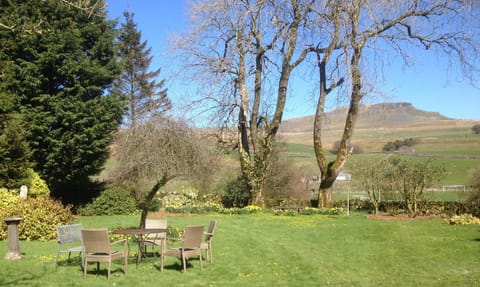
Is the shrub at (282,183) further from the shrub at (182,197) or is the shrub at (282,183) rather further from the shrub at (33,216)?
the shrub at (33,216)

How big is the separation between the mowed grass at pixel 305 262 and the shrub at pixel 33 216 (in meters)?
0.83

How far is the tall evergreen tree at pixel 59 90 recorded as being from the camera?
20703 millimetres

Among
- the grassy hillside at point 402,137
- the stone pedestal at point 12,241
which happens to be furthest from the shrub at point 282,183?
the stone pedestal at point 12,241

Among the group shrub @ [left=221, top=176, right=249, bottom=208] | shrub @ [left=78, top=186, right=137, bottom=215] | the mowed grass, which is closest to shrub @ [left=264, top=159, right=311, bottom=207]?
shrub @ [left=221, top=176, right=249, bottom=208]

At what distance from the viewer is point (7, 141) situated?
18516mm

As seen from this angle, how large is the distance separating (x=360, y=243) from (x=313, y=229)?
3.51 meters

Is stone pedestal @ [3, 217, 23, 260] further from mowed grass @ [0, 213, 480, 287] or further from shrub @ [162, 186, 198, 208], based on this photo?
shrub @ [162, 186, 198, 208]

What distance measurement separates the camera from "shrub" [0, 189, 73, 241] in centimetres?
1409

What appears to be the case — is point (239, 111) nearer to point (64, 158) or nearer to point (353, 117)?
point (353, 117)

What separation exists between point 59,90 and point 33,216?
32.2 ft

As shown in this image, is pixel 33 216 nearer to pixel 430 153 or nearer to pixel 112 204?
pixel 112 204

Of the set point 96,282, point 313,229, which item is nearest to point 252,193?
point 313,229

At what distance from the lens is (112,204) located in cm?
2373

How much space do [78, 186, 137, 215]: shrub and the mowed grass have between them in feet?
31.2
